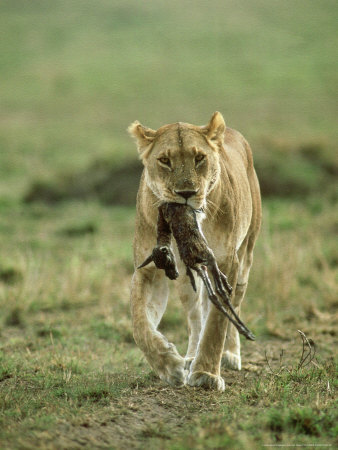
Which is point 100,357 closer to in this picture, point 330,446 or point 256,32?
point 330,446

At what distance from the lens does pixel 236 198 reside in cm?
571

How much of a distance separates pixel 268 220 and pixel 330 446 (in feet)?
29.3

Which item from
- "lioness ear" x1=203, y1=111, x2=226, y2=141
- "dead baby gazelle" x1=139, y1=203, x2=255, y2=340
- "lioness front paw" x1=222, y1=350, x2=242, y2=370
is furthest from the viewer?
"lioness front paw" x1=222, y1=350, x2=242, y2=370

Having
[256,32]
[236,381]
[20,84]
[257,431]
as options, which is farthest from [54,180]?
[256,32]

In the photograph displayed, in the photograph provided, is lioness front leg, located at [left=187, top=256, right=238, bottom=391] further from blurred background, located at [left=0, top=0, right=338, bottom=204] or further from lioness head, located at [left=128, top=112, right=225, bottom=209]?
blurred background, located at [left=0, top=0, right=338, bottom=204]

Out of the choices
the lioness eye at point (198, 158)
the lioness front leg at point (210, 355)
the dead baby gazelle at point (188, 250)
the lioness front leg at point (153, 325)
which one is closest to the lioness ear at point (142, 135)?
the lioness eye at point (198, 158)

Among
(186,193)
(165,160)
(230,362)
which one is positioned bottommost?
(230,362)

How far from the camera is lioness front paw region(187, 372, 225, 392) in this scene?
5.04 m

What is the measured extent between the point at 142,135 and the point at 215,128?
1.63 ft

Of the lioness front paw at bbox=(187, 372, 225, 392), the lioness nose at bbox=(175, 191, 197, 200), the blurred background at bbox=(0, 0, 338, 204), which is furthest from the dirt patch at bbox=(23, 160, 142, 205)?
the lioness nose at bbox=(175, 191, 197, 200)

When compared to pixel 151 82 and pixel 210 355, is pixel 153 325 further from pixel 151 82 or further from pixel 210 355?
pixel 151 82

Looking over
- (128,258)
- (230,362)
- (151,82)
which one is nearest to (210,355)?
(230,362)

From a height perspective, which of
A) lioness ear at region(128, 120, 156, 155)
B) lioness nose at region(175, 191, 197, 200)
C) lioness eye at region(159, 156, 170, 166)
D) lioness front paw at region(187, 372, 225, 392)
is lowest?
lioness front paw at region(187, 372, 225, 392)

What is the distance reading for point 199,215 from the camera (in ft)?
16.0
